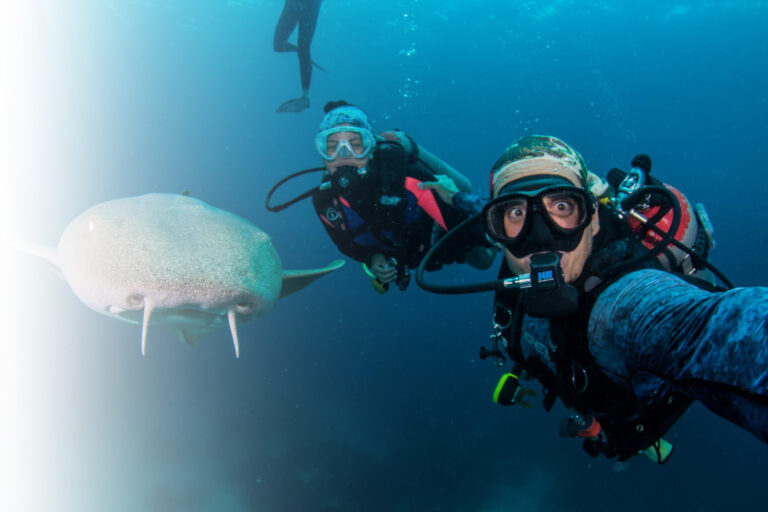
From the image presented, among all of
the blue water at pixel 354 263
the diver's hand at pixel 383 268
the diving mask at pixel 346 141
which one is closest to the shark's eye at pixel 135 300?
the diving mask at pixel 346 141

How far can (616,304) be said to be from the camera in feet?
4.66

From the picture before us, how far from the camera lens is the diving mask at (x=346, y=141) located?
501 cm

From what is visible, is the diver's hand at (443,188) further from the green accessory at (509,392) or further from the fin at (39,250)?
the fin at (39,250)

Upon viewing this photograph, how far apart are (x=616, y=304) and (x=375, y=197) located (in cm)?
395

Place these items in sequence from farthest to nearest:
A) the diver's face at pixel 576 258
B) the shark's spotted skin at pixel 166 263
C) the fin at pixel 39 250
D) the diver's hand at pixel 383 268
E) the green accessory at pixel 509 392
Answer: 1. the diver's hand at pixel 383 268
2. the fin at pixel 39 250
3. the green accessory at pixel 509 392
4. the shark's spotted skin at pixel 166 263
5. the diver's face at pixel 576 258

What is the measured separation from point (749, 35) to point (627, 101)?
2521 centimetres

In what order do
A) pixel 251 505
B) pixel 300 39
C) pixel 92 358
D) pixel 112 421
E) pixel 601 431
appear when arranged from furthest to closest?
pixel 92 358
pixel 112 421
pixel 300 39
pixel 251 505
pixel 601 431

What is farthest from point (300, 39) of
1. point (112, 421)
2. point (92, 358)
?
point (92, 358)

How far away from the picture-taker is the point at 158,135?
7162 centimetres

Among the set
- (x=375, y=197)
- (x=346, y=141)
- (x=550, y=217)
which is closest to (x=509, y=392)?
(x=550, y=217)

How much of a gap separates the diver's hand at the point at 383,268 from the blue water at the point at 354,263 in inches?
293

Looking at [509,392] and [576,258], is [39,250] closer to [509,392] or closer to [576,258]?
[509,392]

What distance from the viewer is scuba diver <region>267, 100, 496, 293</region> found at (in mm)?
5035

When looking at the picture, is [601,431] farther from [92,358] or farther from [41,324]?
[41,324]
